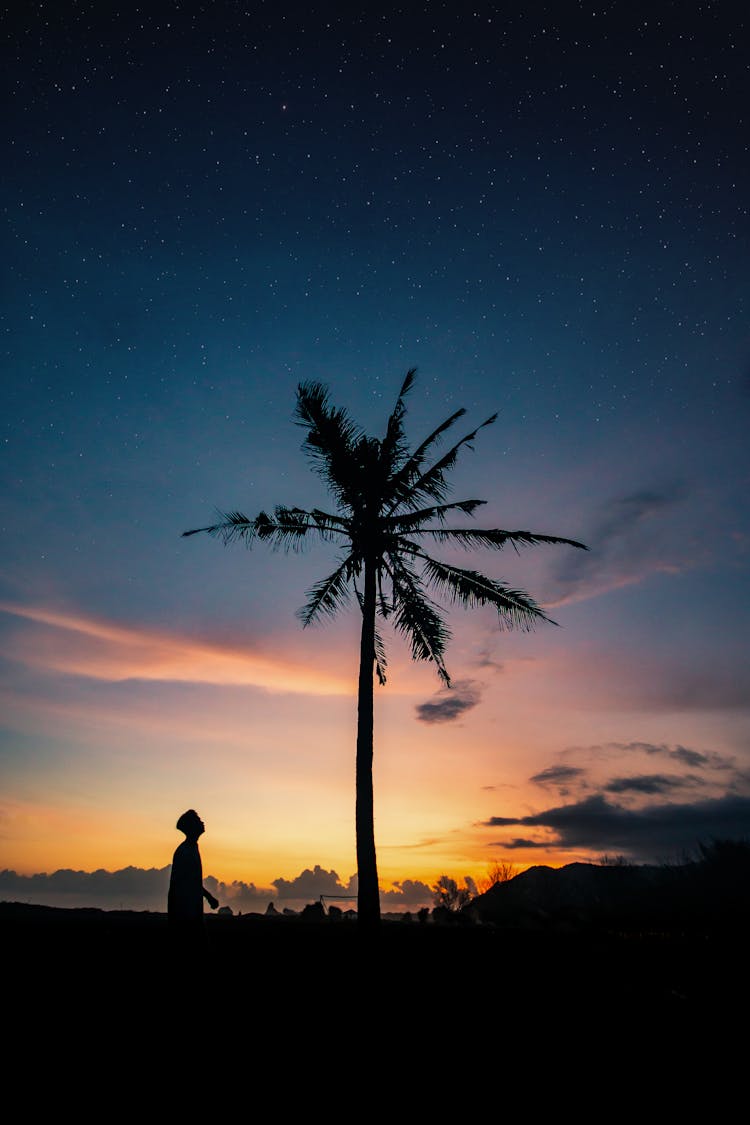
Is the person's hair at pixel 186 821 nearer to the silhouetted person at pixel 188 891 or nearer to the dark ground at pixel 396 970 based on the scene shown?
the silhouetted person at pixel 188 891

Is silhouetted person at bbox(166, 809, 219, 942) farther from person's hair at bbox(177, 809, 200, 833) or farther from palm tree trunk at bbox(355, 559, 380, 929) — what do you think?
palm tree trunk at bbox(355, 559, 380, 929)

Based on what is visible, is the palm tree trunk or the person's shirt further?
the palm tree trunk

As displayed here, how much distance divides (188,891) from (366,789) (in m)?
5.41

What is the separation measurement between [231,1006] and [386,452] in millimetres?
11758

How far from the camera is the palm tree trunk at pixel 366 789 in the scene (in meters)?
12.6

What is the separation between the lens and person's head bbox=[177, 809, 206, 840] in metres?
8.79

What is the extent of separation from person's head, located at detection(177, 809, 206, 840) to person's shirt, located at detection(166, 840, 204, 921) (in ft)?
0.29

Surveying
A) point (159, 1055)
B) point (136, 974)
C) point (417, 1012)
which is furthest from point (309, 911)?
point (159, 1055)

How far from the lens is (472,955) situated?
1110 centimetres

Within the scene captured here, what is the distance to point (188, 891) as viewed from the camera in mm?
8414

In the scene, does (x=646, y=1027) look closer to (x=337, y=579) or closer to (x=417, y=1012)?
(x=417, y=1012)

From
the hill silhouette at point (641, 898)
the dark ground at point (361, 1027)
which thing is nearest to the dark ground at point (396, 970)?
the dark ground at point (361, 1027)

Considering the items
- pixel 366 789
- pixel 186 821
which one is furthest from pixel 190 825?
pixel 366 789

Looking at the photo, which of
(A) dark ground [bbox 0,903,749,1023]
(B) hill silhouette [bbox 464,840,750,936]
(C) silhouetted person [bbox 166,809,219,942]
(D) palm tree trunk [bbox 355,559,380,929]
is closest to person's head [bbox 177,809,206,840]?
(C) silhouetted person [bbox 166,809,219,942]
